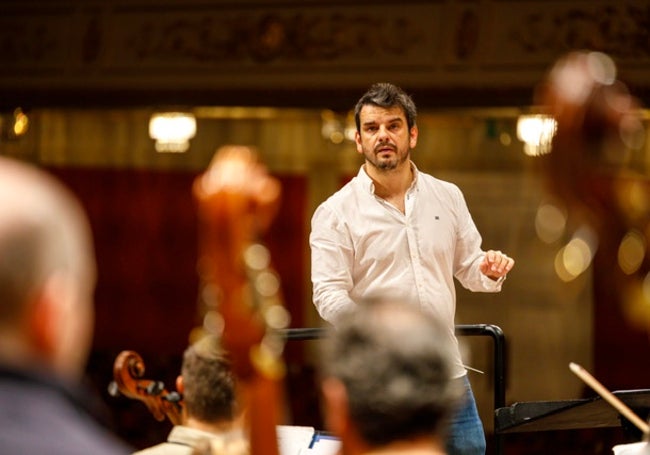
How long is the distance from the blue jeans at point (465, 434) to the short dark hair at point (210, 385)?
1.51 metres

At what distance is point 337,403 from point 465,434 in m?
2.14

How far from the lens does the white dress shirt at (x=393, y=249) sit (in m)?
3.84

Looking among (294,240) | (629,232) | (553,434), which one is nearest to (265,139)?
(294,240)

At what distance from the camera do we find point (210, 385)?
239 centimetres

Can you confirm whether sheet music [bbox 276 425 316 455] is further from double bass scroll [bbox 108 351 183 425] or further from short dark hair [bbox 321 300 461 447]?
short dark hair [bbox 321 300 461 447]

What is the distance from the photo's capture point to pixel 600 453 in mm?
7344

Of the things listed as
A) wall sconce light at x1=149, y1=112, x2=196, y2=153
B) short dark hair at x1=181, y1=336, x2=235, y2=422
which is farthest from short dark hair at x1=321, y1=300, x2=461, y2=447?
wall sconce light at x1=149, y1=112, x2=196, y2=153

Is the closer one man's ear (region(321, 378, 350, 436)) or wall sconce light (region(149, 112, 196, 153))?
man's ear (region(321, 378, 350, 436))

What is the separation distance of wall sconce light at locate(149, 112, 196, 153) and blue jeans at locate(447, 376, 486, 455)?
221 inches

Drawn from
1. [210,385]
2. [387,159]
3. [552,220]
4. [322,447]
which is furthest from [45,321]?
[387,159]

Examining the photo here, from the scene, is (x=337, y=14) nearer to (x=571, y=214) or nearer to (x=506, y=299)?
(x=506, y=299)

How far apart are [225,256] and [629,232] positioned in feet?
2.36

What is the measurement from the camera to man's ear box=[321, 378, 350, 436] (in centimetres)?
168

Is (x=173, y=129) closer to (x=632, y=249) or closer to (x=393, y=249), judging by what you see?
(x=393, y=249)
